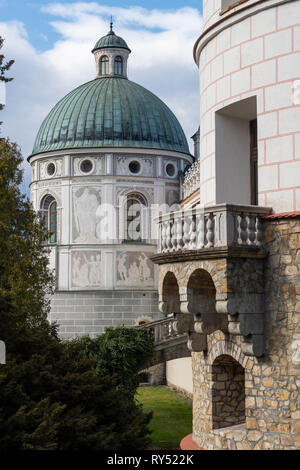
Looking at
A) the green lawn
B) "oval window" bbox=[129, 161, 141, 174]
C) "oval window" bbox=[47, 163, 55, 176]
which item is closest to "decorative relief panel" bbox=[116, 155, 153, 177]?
"oval window" bbox=[129, 161, 141, 174]

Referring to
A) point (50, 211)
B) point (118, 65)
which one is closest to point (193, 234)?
point (50, 211)

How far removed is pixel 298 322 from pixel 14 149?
11.9 meters

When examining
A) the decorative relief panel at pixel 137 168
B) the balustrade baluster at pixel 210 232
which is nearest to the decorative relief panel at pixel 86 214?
the decorative relief panel at pixel 137 168

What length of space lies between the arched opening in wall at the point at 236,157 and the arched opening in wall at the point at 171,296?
6.83 ft

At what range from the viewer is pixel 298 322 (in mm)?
12695

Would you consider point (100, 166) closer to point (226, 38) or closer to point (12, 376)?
point (226, 38)

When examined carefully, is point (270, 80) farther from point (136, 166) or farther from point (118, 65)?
point (118, 65)

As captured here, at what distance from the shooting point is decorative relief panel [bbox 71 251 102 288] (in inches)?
1398

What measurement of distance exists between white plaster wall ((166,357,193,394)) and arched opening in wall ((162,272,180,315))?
49.9 feet

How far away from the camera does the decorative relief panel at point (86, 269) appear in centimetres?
3550

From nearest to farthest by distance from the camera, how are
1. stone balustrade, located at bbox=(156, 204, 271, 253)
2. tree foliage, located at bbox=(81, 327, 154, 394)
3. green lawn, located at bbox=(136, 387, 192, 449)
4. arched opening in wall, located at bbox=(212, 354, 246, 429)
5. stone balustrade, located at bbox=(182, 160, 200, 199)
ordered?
stone balustrade, located at bbox=(156, 204, 271, 253)
arched opening in wall, located at bbox=(212, 354, 246, 429)
green lawn, located at bbox=(136, 387, 192, 449)
tree foliage, located at bbox=(81, 327, 154, 394)
stone balustrade, located at bbox=(182, 160, 200, 199)

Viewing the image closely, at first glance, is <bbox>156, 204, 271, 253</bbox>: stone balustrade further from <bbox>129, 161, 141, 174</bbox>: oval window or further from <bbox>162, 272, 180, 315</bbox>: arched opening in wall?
<bbox>129, 161, 141, 174</bbox>: oval window

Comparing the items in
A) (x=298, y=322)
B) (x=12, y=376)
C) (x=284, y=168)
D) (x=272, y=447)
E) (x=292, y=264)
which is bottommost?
(x=272, y=447)
